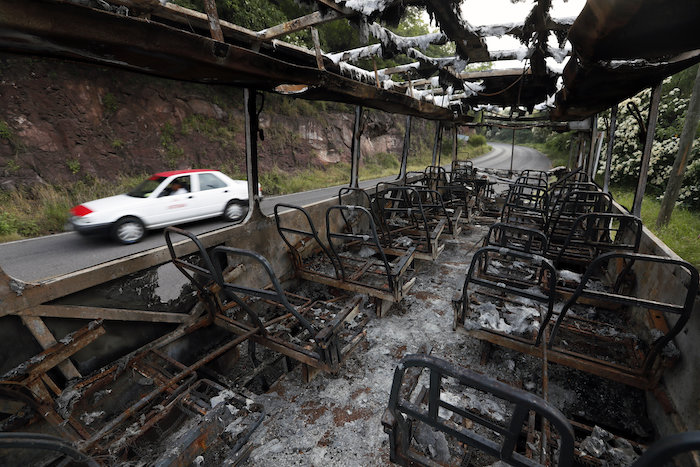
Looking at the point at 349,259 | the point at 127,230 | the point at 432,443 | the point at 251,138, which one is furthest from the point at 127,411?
the point at 127,230

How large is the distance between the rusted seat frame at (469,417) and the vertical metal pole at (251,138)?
3.24 meters

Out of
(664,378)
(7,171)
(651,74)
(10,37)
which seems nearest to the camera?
(10,37)

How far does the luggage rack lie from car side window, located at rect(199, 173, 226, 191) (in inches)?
149

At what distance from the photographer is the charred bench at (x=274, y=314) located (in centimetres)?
282

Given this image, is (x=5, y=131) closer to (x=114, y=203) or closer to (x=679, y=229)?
(x=114, y=203)

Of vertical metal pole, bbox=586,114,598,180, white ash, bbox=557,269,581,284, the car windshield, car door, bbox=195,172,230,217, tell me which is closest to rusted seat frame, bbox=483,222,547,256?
white ash, bbox=557,269,581,284

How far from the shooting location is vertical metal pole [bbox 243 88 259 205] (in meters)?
3.92

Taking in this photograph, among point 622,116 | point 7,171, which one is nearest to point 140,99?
point 7,171

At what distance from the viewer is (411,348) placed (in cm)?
358

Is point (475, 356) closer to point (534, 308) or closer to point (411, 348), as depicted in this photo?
point (411, 348)

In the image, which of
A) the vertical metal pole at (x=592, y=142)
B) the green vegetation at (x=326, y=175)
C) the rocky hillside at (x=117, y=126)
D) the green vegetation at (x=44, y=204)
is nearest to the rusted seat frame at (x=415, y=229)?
the vertical metal pole at (x=592, y=142)

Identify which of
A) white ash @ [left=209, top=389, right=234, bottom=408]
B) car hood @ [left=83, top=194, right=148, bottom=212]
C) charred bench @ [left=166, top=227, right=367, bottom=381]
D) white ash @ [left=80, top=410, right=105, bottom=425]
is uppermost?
car hood @ [left=83, top=194, right=148, bottom=212]

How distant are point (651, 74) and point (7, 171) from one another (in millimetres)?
15612

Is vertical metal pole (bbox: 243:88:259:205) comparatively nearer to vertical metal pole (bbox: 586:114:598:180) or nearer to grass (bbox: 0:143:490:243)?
grass (bbox: 0:143:490:243)
